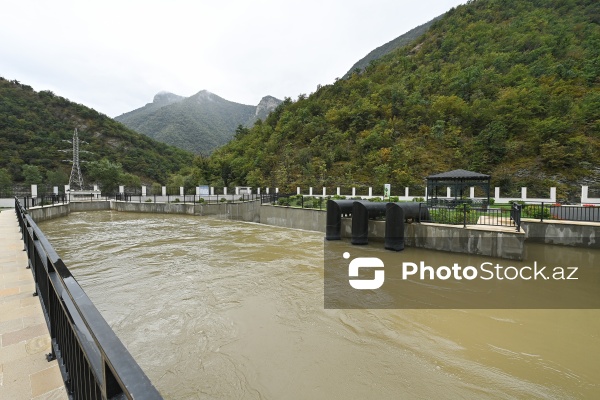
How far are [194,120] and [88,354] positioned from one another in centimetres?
10878

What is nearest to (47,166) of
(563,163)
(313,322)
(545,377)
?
(313,322)

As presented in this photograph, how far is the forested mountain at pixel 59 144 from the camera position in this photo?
152 feet

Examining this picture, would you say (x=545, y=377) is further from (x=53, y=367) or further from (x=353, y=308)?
(x=53, y=367)

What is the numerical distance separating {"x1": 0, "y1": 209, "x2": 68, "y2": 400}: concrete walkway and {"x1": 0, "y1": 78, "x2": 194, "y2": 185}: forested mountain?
44.9 metres

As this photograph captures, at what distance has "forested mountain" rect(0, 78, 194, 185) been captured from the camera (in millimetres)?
46375

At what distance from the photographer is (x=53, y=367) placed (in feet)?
8.39

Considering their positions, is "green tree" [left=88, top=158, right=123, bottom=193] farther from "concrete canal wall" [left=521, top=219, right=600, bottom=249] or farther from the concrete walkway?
"concrete canal wall" [left=521, top=219, right=600, bottom=249]

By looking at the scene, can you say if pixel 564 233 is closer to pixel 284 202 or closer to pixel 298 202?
pixel 298 202

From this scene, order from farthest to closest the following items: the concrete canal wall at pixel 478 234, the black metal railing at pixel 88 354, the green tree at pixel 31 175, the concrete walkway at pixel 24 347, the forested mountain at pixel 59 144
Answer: the forested mountain at pixel 59 144, the green tree at pixel 31 175, the concrete canal wall at pixel 478 234, the concrete walkway at pixel 24 347, the black metal railing at pixel 88 354

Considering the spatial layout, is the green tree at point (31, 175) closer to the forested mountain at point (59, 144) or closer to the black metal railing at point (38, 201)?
the forested mountain at point (59, 144)

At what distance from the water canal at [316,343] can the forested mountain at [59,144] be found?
1763 inches

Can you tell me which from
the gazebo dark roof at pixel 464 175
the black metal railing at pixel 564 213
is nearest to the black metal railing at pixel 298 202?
the gazebo dark roof at pixel 464 175

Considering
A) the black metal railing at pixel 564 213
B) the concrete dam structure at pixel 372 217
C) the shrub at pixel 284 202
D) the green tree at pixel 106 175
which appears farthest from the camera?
the green tree at pixel 106 175

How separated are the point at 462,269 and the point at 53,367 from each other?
380 inches
